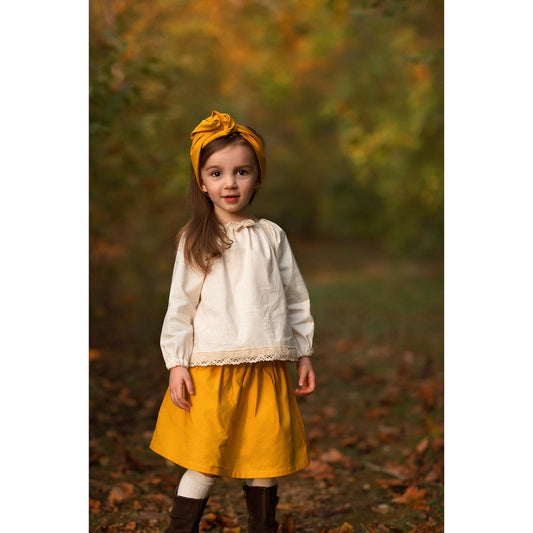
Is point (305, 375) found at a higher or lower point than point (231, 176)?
lower

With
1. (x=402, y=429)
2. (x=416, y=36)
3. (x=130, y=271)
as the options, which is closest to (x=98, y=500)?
(x=402, y=429)

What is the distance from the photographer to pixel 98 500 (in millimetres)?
3574

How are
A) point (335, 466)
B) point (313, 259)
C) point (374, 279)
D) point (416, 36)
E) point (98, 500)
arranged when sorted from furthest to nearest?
point (313, 259)
point (374, 279)
point (416, 36)
point (335, 466)
point (98, 500)

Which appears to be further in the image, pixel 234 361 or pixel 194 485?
pixel 194 485

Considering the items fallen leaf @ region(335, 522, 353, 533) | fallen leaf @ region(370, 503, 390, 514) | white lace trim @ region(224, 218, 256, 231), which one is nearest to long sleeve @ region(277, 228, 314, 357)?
white lace trim @ region(224, 218, 256, 231)

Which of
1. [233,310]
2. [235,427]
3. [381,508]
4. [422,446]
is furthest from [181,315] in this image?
[422,446]

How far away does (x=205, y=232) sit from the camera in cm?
270

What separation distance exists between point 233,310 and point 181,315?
0.65 feet

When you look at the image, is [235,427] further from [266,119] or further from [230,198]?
[266,119]

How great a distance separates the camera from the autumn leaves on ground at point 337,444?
11.5 feet

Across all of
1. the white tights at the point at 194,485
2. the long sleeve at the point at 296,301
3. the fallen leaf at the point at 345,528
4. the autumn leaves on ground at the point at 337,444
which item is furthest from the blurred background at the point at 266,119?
the fallen leaf at the point at 345,528

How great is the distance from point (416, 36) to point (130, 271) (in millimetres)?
4986

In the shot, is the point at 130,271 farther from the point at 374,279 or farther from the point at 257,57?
the point at 257,57

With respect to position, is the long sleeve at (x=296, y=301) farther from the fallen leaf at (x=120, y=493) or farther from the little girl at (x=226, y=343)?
the fallen leaf at (x=120, y=493)
